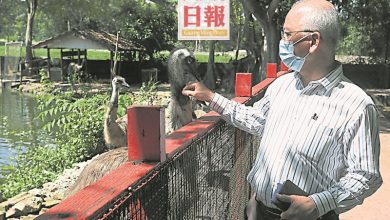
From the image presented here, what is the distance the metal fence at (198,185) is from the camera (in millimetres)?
1950

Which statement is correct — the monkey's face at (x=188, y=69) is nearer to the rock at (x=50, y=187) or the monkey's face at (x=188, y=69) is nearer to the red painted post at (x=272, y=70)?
the red painted post at (x=272, y=70)

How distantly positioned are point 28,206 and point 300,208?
545cm

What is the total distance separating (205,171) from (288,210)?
1.01 metres

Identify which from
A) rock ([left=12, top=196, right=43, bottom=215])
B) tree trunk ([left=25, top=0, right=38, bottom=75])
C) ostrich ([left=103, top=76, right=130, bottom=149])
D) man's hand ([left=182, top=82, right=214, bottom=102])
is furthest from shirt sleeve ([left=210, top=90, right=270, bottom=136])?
tree trunk ([left=25, top=0, right=38, bottom=75])

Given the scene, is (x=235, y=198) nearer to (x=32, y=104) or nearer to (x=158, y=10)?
(x=32, y=104)

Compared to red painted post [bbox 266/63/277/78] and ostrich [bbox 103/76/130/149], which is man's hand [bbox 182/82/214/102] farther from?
ostrich [bbox 103/76/130/149]

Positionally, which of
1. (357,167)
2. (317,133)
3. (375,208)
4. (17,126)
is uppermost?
(317,133)

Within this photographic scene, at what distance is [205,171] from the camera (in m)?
3.09

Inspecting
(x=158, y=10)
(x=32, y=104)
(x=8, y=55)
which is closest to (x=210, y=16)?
(x=32, y=104)

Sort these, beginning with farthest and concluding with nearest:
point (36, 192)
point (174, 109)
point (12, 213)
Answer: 1. point (36, 192)
2. point (12, 213)
3. point (174, 109)

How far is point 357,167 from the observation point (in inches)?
83.0

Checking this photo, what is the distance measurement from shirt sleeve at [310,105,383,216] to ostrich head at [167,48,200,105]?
2.86 meters

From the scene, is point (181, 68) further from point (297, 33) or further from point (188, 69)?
point (297, 33)

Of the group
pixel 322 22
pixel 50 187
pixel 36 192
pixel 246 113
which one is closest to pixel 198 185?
pixel 246 113
